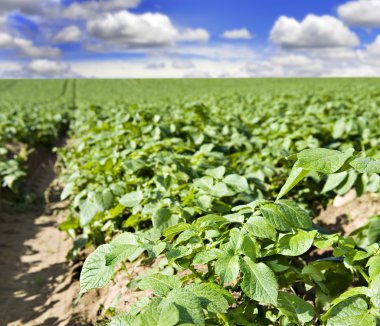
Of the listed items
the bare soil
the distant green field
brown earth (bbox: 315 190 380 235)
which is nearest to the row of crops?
brown earth (bbox: 315 190 380 235)

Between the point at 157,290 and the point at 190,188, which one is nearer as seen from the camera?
the point at 157,290

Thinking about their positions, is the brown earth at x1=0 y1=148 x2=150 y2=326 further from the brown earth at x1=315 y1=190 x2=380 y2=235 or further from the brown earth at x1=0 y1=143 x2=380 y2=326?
the brown earth at x1=315 y1=190 x2=380 y2=235

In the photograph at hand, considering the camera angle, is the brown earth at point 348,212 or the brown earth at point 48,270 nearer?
the brown earth at point 48,270

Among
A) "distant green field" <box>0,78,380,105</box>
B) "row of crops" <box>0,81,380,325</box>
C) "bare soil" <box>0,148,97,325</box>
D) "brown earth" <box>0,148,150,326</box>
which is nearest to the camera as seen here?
"row of crops" <box>0,81,380,325</box>

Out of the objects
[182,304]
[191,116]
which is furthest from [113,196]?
[191,116]

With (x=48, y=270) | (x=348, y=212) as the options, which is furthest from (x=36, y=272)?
(x=348, y=212)

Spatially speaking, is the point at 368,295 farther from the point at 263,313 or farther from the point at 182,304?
the point at 182,304

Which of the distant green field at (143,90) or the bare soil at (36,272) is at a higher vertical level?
the distant green field at (143,90)

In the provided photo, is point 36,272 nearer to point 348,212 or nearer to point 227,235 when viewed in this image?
point 227,235

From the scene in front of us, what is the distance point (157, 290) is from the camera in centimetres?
131

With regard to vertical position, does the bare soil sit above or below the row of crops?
below

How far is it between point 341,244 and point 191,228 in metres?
0.57

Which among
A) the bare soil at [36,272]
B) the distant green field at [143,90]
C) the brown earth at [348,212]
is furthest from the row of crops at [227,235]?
the distant green field at [143,90]

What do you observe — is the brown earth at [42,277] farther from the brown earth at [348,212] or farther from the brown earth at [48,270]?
the brown earth at [348,212]
